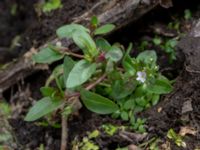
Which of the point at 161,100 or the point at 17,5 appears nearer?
the point at 161,100

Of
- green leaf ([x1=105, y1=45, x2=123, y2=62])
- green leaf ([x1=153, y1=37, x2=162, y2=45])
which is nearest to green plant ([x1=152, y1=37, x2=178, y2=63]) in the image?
green leaf ([x1=153, y1=37, x2=162, y2=45])

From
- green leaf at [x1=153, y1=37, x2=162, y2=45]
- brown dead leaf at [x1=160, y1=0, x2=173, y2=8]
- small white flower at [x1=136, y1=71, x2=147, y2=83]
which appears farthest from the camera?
green leaf at [x1=153, y1=37, x2=162, y2=45]

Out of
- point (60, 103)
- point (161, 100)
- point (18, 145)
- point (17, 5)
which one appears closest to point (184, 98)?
point (161, 100)

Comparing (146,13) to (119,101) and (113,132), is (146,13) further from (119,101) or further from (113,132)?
(113,132)

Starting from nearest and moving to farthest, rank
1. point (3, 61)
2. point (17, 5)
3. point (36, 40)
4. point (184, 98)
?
1. point (184, 98)
2. point (36, 40)
3. point (3, 61)
4. point (17, 5)

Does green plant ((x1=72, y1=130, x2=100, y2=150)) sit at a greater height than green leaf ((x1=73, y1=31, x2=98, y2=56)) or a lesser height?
lesser

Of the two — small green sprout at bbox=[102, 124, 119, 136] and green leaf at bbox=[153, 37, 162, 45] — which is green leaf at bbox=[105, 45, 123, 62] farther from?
green leaf at bbox=[153, 37, 162, 45]

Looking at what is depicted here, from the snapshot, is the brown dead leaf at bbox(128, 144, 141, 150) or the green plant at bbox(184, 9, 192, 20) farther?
the green plant at bbox(184, 9, 192, 20)

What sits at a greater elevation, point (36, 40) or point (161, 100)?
point (36, 40)

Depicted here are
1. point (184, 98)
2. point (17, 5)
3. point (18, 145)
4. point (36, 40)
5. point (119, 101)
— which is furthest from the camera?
point (17, 5)
